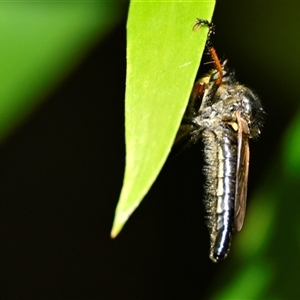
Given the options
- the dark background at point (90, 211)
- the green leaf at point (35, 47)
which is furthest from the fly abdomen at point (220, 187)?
the dark background at point (90, 211)

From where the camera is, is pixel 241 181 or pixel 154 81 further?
pixel 241 181

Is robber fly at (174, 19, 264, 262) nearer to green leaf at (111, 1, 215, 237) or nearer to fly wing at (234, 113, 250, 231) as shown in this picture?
fly wing at (234, 113, 250, 231)

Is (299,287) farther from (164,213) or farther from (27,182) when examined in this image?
(27,182)

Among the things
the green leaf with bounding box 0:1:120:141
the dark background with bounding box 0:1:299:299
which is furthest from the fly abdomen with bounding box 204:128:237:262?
the dark background with bounding box 0:1:299:299

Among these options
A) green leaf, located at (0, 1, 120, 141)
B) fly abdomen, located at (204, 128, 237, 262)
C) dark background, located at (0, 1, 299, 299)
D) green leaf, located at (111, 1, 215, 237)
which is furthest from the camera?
dark background, located at (0, 1, 299, 299)

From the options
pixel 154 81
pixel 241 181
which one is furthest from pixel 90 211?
pixel 154 81

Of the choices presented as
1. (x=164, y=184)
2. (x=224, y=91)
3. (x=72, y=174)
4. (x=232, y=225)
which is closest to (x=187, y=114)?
(x=224, y=91)

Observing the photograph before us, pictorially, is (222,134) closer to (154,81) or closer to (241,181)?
(241,181)
